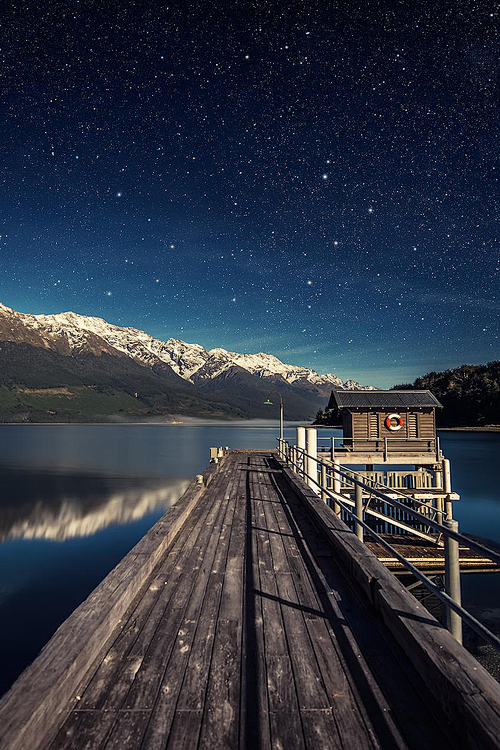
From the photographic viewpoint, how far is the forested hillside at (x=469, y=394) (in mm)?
89125

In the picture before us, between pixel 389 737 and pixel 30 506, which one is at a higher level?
pixel 389 737

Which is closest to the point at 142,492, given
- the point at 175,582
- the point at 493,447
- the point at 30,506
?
the point at 30,506

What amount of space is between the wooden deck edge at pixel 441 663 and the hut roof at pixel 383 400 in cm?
2513

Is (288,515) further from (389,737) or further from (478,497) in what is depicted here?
(478,497)

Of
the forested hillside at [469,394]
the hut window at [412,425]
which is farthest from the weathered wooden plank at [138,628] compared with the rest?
the forested hillside at [469,394]

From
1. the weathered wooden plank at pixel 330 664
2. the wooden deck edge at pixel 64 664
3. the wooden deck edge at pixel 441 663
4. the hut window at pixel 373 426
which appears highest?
the hut window at pixel 373 426

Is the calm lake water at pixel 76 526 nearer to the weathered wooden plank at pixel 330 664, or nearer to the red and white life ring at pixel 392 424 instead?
the red and white life ring at pixel 392 424

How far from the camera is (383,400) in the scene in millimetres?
29641

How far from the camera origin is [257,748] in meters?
2.60

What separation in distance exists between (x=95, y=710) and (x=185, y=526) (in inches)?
224

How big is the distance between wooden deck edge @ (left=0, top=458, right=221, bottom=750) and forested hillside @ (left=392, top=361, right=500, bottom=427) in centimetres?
9909

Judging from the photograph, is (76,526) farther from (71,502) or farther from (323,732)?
(323,732)

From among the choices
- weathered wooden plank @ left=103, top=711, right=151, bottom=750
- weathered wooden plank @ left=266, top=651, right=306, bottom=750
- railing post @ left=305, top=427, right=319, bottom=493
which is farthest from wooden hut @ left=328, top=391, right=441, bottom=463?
weathered wooden plank @ left=103, top=711, right=151, bottom=750

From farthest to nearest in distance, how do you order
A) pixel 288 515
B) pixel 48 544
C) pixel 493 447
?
pixel 493 447
pixel 48 544
pixel 288 515
